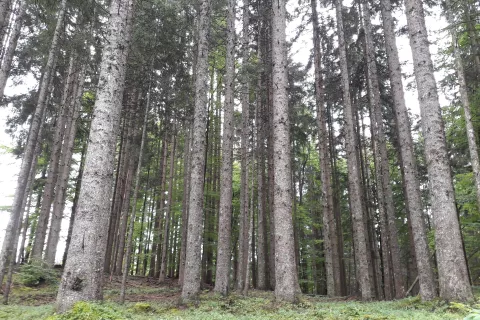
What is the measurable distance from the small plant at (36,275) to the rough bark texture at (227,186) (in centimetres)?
756

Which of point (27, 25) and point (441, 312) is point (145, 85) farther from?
point (441, 312)

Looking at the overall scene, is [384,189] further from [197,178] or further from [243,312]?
[243,312]

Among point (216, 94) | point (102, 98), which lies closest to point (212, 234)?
point (216, 94)

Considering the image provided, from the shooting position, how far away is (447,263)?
696 cm

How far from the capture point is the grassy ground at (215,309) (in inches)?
217

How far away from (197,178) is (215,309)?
3.89 m

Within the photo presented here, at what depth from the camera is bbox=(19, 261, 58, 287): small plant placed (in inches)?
513

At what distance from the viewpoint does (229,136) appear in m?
12.9

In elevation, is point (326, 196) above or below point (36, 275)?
above

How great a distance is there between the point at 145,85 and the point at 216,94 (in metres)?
10.0

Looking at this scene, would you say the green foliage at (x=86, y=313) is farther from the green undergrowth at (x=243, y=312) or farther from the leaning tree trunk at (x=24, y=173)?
the leaning tree trunk at (x=24, y=173)

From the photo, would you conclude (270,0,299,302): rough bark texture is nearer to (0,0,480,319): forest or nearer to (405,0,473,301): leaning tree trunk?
(0,0,480,319): forest

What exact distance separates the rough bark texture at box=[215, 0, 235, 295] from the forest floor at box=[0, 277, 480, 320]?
97 cm

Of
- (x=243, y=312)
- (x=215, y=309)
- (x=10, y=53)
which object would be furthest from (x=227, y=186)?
(x=10, y=53)
